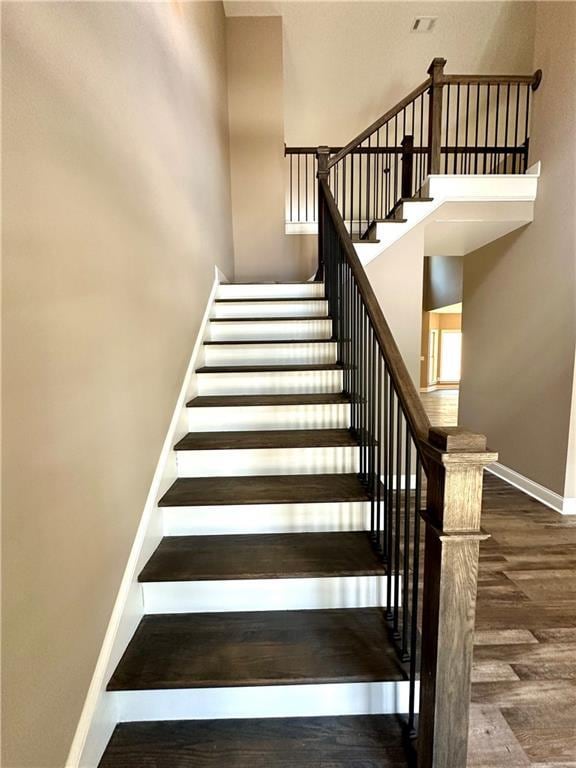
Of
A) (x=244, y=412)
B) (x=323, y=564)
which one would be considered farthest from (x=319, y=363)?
(x=323, y=564)

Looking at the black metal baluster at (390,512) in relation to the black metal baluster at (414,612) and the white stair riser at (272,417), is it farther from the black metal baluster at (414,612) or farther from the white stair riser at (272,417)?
the white stair riser at (272,417)

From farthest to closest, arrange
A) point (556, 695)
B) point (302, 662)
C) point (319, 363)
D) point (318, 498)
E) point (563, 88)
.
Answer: point (563, 88), point (319, 363), point (318, 498), point (556, 695), point (302, 662)

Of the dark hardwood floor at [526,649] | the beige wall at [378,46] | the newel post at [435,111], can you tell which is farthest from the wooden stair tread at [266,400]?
the beige wall at [378,46]

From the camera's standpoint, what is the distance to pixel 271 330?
8.92ft

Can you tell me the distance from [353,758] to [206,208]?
3.14 m

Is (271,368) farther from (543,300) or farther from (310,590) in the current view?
(543,300)

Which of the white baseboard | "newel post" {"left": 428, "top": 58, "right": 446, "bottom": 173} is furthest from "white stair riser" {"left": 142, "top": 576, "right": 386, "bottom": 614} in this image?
"newel post" {"left": 428, "top": 58, "right": 446, "bottom": 173}

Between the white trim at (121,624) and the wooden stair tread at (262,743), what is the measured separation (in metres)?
0.08

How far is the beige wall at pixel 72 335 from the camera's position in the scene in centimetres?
79

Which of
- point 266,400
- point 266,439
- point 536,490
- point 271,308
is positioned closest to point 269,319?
point 271,308

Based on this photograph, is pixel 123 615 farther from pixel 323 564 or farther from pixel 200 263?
pixel 200 263

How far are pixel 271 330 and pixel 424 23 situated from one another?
4065mm

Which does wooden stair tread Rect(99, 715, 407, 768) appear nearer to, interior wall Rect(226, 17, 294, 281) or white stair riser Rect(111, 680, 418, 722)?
white stair riser Rect(111, 680, 418, 722)

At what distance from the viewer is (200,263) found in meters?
2.59
